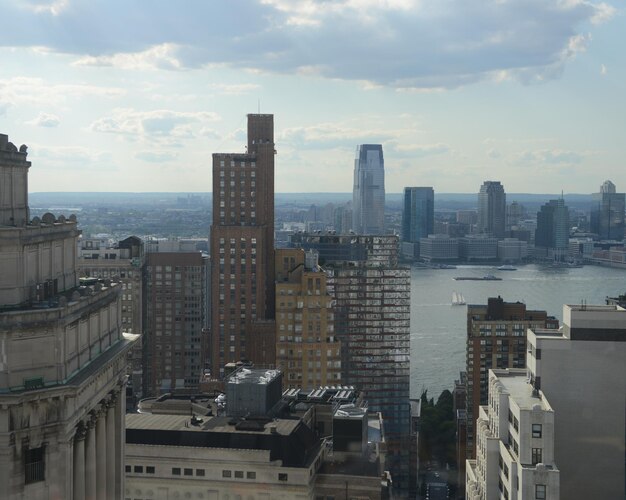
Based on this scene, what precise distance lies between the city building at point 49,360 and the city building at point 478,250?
14596cm

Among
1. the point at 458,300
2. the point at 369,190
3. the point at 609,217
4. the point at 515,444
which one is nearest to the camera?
the point at 515,444

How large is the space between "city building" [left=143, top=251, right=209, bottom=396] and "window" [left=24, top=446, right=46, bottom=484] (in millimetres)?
47939

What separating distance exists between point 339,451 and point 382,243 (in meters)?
36.2

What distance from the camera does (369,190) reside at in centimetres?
16188

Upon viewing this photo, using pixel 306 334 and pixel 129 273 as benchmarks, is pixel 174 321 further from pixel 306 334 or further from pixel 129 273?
pixel 306 334

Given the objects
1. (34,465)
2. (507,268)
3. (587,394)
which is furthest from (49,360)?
(507,268)

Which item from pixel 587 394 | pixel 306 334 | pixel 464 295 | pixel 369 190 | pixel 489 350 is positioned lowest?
pixel 464 295

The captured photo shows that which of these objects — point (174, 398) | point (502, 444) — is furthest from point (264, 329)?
point (502, 444)

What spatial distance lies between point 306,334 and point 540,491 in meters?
21.9

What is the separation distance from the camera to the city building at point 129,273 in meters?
54.7

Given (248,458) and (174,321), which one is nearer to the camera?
(248,458)

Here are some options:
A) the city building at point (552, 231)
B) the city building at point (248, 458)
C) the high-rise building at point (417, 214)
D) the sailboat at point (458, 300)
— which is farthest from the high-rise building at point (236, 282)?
the high-rise building at point (417, 214)

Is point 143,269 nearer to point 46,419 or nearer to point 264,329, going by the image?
point 264,329

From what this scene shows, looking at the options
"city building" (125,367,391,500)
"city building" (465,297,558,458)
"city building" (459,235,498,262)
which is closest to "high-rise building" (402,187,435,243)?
"city building" (459,235,498,262)
